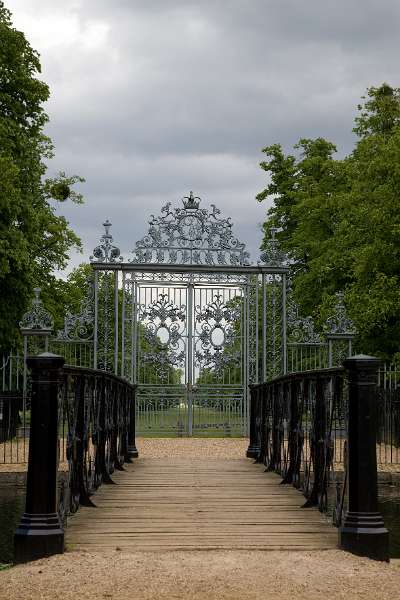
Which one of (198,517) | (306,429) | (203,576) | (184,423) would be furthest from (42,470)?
(184,423)

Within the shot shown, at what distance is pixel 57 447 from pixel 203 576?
139cm

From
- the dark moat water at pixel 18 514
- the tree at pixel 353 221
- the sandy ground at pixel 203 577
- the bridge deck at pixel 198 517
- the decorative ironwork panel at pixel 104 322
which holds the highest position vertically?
the tree at pixel 353 221

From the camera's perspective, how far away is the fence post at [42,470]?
5.59 metres

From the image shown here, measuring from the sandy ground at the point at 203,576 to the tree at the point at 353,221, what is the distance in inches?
450

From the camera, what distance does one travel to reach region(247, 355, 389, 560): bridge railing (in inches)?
227

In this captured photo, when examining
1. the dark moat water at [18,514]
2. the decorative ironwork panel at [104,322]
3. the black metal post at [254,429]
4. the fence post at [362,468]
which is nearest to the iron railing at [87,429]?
the dark moat water at [18,514]

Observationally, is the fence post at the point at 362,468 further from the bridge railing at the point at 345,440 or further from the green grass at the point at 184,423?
the green grass at the point at 184,423

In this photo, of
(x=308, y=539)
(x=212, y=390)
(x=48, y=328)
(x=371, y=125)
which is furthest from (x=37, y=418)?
(x=371, y=125)

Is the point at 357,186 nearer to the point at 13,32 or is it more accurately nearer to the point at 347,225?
the point at 347,225

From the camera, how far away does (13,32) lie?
61.6 ft

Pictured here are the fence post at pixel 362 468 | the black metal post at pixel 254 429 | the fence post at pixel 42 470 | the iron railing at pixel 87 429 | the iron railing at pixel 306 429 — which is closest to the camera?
the fence post at pixel 42 470

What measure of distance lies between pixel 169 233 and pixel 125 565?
498 inches

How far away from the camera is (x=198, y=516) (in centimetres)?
707

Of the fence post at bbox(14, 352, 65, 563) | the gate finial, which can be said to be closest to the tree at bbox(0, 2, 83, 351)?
the gate finial
